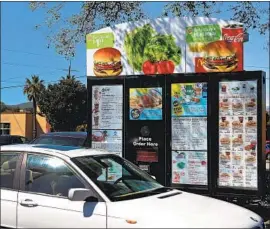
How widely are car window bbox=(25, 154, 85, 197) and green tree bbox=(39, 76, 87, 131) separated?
46.8 meters

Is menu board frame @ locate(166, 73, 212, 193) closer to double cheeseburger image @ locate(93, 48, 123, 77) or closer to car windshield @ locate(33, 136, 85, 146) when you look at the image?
double cheeseburger image @ locate(93, 48, 123, 77)

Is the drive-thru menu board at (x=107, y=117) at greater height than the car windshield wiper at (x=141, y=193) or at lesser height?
greater

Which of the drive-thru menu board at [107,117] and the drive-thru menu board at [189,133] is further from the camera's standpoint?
the drive-thru menu board at [107,117]

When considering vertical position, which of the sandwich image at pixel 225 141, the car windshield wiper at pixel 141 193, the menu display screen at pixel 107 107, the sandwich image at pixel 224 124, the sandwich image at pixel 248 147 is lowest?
the car windshield wiper at pixel 141 193

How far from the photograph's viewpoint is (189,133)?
30.7 feet

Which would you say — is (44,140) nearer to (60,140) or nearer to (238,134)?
(60,140)

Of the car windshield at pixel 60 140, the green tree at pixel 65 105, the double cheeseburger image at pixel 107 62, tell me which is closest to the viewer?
the double cheeseburger image at pixel 107 62

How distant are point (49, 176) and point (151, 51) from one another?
4.97m

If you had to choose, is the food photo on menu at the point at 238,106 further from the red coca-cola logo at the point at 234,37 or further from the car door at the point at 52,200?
the car door at the point at 52,200

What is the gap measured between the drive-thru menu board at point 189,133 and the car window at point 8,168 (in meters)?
4.31

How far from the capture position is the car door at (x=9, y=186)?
17.7ft

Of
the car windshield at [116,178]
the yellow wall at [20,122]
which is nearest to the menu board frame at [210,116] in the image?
the car windshield at [116,178]

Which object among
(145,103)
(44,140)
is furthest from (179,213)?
(44,140)

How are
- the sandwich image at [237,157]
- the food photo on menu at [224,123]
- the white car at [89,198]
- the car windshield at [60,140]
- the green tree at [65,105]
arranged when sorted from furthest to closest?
the green tree at [65,105] < the car windshield at [60,140] < the food photo on menu at [224,123] < the sandwich image at [237,157] < the white car at [89,198]
